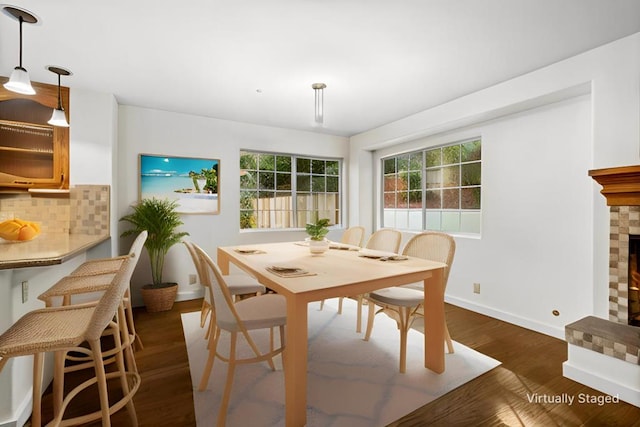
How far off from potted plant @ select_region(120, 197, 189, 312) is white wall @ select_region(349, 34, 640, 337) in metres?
3.30

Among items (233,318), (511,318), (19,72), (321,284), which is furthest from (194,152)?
(511,318)

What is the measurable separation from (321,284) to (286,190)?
3249 millimetres

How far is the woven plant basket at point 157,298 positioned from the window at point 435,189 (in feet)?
10.8

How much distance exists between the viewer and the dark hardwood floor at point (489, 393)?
1.65 m

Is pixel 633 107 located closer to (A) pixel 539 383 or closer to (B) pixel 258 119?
(A) pixel 539 383

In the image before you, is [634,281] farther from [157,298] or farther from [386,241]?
[157,298]

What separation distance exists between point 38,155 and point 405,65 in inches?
140

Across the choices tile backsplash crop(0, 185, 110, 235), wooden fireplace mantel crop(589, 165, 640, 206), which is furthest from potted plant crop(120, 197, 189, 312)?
wooden fireplace mantel crop(589, 165, 640, 206)

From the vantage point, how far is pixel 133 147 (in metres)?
3.59

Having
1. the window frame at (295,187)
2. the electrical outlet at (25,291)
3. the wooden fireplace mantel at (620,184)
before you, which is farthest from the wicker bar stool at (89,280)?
the wooden fireplace mantel at (620,184)

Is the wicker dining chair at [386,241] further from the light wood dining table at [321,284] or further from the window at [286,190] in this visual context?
the window at [286,190]

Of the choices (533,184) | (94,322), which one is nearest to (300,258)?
(94,322)

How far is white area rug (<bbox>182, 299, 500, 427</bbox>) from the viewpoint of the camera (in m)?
1.67

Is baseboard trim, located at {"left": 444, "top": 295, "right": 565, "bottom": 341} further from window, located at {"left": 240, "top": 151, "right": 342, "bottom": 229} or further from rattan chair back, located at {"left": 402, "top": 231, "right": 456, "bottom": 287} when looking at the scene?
window, located at {"left": 240, "top": 151, "right": 342, "bottom": 229}
